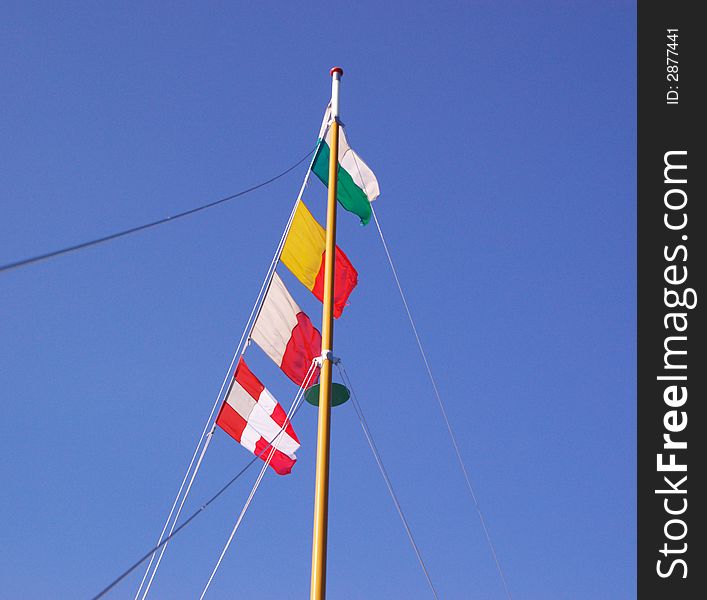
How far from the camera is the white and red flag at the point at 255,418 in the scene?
1230 cm

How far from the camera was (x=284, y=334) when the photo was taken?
1259 cm

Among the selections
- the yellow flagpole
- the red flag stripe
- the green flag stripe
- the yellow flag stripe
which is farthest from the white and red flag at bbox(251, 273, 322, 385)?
the green flag stripe

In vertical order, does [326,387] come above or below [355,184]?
below

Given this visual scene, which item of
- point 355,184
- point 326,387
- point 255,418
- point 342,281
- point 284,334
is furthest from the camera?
point 355,184

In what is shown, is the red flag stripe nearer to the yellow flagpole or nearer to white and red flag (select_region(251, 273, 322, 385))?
white and red flag (select_region(251, 273, 322, 385))

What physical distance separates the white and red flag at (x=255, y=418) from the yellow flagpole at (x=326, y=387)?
5.60ft

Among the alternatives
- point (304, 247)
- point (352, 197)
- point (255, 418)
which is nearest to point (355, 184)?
point (352, 197)

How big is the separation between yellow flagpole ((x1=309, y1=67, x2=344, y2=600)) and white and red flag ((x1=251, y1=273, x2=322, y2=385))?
4.24 feet

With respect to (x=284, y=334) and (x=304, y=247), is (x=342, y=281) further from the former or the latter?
(x=284, y=334)

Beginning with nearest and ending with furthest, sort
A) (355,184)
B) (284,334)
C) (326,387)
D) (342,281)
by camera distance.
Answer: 1. (326,387)
2. (284,334)
3. (342,281)
4. (355,184)

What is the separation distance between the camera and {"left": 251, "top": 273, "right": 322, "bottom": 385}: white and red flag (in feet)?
40.9

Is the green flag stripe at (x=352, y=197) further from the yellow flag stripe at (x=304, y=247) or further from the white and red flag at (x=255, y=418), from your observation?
the white and red flag at (x=255, y=418)

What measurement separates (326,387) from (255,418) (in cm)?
201

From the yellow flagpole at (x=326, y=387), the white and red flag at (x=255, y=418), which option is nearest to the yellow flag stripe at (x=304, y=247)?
the yellow flagpole at (x=326, y=387)
